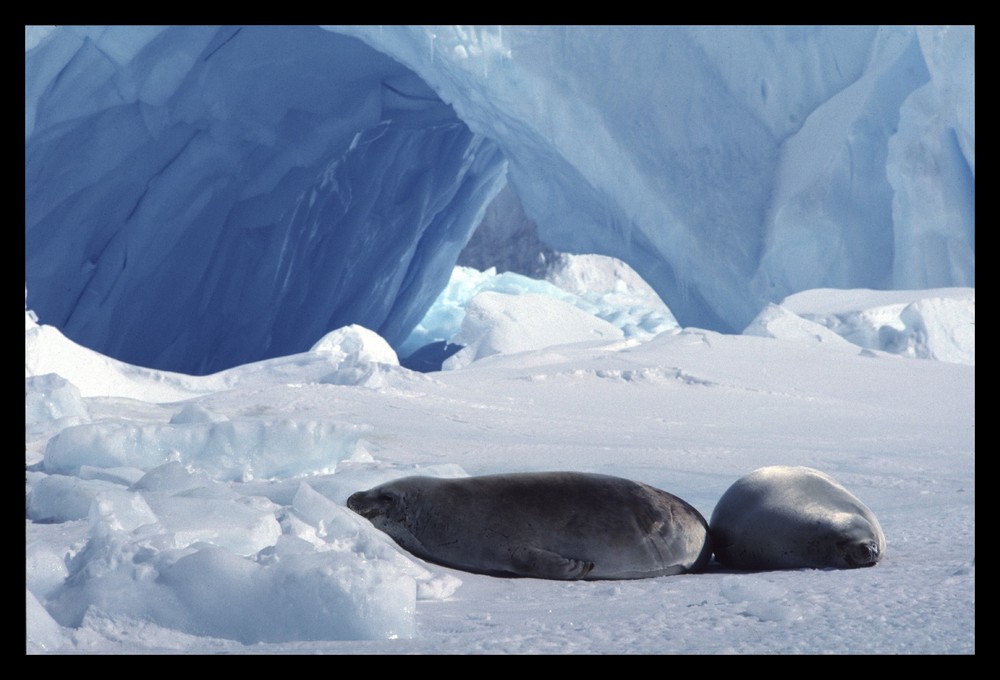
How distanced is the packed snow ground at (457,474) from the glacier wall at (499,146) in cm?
203

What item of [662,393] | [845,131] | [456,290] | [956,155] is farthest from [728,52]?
[456,290]

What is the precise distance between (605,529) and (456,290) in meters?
20.6

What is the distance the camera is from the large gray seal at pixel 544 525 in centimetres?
228

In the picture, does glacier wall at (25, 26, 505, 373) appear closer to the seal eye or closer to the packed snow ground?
the packed snow ground

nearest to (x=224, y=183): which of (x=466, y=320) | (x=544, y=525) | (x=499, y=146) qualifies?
(x=466, y=320)

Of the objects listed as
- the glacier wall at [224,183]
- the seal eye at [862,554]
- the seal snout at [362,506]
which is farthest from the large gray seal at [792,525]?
the glacier wall at [224,183]

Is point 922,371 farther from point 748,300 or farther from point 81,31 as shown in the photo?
point 81,31

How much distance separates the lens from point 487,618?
Answer: 1.75 meters

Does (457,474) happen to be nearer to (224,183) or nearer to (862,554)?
(862,554)

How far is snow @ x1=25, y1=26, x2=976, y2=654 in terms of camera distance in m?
1.73

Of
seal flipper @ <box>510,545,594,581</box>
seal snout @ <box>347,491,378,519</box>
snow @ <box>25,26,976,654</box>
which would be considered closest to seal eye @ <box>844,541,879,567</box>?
snow @ <box>25,26,976,654</box>

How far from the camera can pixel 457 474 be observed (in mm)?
3201
